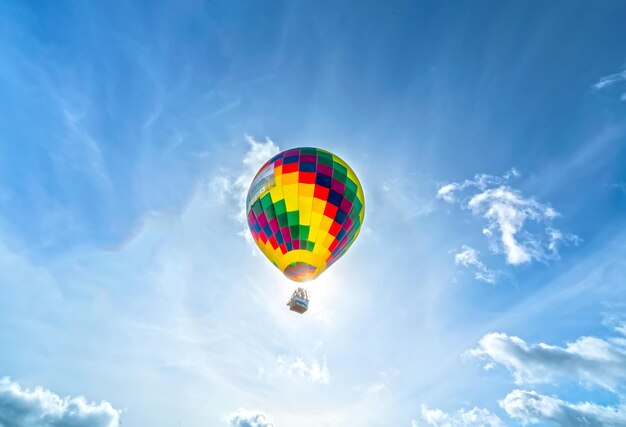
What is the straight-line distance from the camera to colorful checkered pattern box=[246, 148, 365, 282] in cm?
2250

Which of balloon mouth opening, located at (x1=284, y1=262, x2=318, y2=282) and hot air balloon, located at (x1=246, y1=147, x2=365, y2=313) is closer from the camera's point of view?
balloon mouth opening, located at (x1=284, y1=262, x2=318, y2=282)

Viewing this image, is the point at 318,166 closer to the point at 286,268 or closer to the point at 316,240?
the point at 316,240

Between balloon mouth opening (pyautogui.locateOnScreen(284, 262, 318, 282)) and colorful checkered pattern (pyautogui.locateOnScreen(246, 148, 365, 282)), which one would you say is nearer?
balloon mouth opening (pyautogui.locateOnScreen(284, 262, 318, 282))

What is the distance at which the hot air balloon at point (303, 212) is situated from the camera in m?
22.4

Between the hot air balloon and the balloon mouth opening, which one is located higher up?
the hot air balloon

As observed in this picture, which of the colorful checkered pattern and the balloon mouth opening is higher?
the colorful checkered pattern

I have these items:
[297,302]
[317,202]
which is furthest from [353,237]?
[297,302]

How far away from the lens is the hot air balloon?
22422 millimetres

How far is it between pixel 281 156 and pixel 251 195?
13.0ft

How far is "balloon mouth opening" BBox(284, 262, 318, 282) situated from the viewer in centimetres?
2222

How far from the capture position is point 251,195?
84.5ft

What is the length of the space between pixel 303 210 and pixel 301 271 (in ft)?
14.2

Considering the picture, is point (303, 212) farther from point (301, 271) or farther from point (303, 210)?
point (301, 271)

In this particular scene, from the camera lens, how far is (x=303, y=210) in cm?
2278
